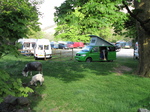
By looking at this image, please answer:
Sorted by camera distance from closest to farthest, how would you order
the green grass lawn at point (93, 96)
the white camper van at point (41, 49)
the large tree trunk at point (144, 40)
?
the green grass lawn at point (93, 96) → the large tree trunk at point (144, 40) → the white camper van at point (41, 49)

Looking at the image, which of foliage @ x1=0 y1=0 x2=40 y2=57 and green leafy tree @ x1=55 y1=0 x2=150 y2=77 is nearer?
foliage @ x1=0 y1=0 x2=40 y2=57

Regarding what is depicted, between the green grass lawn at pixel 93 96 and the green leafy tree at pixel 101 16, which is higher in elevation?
the green leafy tree at pixel 101 16

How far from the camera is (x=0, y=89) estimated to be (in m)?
2.97

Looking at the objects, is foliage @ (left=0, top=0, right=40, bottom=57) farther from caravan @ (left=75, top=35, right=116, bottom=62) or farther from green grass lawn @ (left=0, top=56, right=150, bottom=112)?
caravan @ (left=75, top=35, right=116, bottom=62)

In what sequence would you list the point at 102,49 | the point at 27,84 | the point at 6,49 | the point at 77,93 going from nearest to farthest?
the point at 6,49
the point at 77,93
the point at 27,84
the point at 102,49

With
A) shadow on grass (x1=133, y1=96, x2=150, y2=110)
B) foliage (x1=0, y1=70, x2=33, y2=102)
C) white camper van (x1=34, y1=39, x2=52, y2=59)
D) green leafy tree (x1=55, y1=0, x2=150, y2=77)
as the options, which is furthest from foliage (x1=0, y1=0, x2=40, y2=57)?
white camper van (x1=34, y1=39, x2=52, y2=59)

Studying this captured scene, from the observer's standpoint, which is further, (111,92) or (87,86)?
(87,86)

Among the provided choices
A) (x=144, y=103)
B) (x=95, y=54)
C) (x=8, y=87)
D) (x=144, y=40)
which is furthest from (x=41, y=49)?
(x=8, y=87)

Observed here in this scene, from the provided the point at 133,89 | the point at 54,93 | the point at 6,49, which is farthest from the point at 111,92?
the point at 6,49

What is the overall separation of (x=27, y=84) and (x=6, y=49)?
5.35 metres

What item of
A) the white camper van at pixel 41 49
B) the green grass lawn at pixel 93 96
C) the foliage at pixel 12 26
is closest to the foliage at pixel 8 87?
the foliage at pixel 12 26

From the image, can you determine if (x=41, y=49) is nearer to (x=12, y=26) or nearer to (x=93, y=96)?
(x=93, y=96)

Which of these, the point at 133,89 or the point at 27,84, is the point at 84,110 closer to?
the point at 133,89

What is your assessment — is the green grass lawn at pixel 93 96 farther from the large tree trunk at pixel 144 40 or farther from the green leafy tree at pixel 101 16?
the green leafy tree at pixel 101 16
